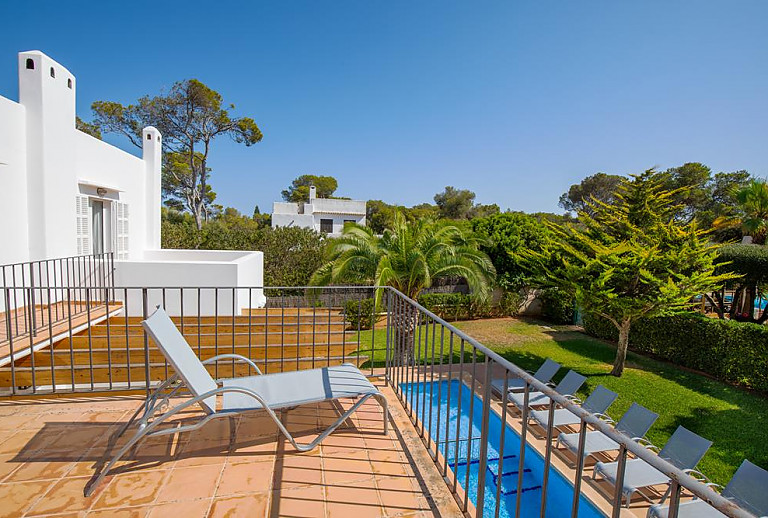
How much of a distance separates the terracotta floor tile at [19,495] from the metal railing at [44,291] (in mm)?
2024

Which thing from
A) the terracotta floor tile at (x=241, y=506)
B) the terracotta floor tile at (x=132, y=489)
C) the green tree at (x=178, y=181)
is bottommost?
the terracotta floor tile at (x=241, y=506)

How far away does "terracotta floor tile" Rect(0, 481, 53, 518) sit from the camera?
7.61ft

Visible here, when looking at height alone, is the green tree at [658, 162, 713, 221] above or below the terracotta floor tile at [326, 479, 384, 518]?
above

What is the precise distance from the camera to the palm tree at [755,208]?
49.4 ft

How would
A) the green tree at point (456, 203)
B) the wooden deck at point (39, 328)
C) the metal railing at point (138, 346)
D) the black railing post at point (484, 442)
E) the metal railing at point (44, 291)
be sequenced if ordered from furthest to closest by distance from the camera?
the green tree at point (456, 203) < the metal railing at point (44, 291) < the wooden deck at point (39, 328) < the metal railing at point (138, 346) < the black railing post at point (484, 442)

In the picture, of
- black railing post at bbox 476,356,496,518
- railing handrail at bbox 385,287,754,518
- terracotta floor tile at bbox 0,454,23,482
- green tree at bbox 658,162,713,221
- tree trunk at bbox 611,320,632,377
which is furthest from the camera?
green tree at bbox 658,162,713,221

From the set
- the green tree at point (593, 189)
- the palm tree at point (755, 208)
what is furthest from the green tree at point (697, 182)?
the palm tree at point (755, 208)

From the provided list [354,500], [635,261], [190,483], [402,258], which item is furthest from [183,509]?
[635,261]

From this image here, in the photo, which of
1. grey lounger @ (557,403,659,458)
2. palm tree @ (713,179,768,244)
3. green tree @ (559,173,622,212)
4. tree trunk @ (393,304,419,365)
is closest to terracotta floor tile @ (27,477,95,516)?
tree trunk @ (393,304,419,365)

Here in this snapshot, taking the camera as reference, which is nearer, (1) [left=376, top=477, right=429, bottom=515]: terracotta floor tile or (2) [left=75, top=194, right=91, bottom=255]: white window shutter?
(1) [left=376, top=477, right=429, bottom=515]: terracotta floor tile

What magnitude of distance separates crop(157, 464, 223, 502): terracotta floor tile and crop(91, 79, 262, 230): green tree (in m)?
25.1

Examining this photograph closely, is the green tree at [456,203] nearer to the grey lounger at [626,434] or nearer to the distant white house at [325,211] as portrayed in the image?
the distant white house at [325,211]

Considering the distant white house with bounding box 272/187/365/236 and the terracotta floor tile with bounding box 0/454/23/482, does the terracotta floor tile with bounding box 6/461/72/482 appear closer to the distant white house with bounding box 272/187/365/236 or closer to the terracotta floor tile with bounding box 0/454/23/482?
the terracotta floor tile with bounding box 0/454/23/482

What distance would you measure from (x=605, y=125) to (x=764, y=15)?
26.6ft
